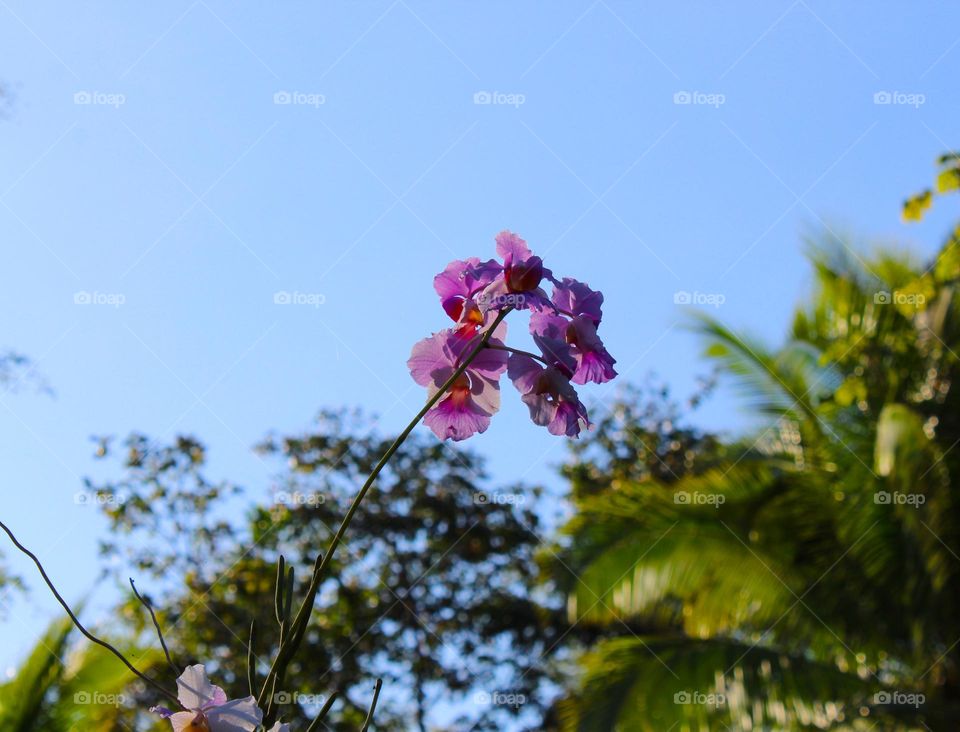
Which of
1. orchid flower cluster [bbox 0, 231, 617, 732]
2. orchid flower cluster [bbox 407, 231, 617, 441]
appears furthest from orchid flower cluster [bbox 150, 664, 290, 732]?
orchid flower cluster [bbox 407, 231, 617, 441]

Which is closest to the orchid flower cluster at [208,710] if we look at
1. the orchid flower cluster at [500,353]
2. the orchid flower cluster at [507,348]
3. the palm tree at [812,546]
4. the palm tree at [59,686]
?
the orchid flower cluster at [500,353]

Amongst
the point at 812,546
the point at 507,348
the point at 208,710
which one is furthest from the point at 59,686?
the point at 812,546

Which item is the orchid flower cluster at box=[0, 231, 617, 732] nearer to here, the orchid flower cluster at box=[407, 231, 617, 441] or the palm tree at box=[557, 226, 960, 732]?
the orchid flower cluster at box=[407, 231, 617, 441]

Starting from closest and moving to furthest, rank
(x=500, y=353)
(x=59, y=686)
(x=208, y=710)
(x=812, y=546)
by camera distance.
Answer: (x=208, y=710) < (x=500, y=353) < (x=59, y=686) < (x=812, y=546)

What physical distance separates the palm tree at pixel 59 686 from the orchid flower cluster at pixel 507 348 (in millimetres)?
4104

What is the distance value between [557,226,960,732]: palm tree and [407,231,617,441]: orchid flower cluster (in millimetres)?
4709

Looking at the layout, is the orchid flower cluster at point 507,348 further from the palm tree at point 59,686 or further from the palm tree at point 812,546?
the palm tree at point 812,546

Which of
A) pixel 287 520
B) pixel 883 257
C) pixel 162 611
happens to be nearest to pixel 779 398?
pixel 883 257

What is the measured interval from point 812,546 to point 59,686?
4.72 meters

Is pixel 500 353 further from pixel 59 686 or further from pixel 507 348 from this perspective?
pixel 59 686

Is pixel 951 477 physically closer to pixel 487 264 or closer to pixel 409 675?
pixel 409 675

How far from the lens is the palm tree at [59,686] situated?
465cm

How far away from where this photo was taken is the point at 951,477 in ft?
21.1

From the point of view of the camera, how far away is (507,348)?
0.92 metres
